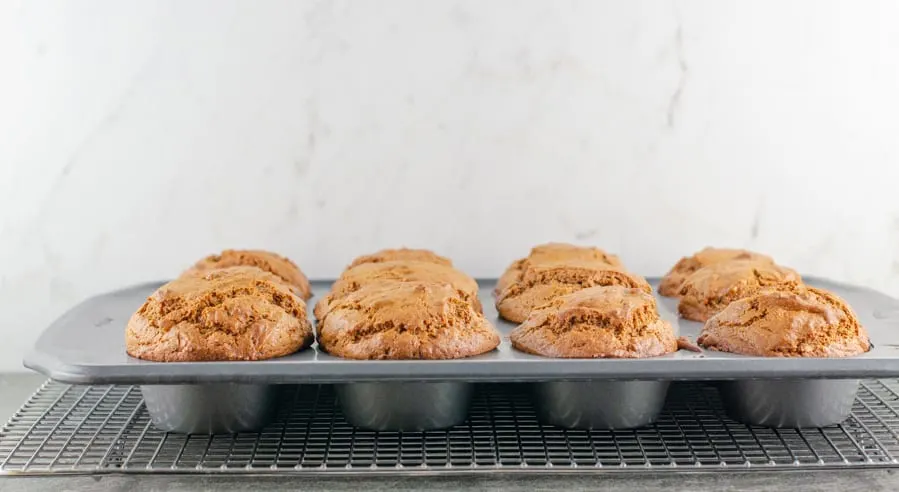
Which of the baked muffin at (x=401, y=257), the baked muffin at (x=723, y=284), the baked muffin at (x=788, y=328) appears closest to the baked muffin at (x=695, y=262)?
the baked muffin at (x=723, y=284)

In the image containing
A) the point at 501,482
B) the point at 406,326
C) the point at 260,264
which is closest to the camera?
the point at 501,482

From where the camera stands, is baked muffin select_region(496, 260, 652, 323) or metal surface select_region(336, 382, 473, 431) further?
baked muffin select_region(496, 260, 652, 323)

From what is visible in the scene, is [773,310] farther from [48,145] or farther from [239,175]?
[48,145]

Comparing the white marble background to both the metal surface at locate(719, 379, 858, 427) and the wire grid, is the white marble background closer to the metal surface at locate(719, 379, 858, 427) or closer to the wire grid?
the wire grid

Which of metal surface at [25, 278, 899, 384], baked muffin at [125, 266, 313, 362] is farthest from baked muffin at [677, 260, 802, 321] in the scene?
baked muffin at [125, 266, 313, 362]

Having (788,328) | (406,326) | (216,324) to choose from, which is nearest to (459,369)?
(406,326)

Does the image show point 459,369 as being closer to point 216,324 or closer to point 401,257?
point 216,324
